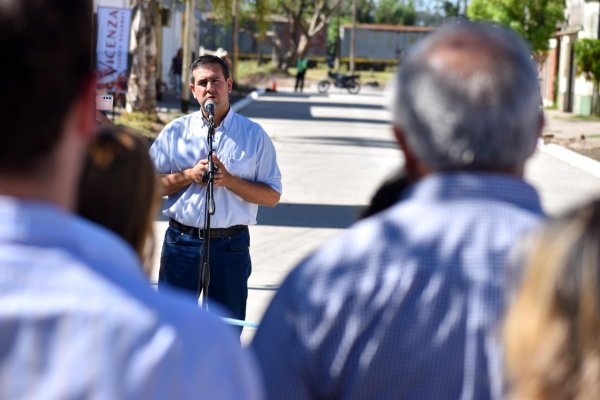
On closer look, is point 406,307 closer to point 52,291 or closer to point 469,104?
point 469,104

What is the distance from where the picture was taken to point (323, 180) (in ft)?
66.3

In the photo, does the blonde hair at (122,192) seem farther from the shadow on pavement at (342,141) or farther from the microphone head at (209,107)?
the shadow on pavement at (342,141)

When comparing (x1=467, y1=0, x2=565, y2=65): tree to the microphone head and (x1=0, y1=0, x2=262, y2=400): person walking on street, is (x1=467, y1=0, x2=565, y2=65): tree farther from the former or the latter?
(x1=0, y1=0, x2=262, y2=400): person walking on street

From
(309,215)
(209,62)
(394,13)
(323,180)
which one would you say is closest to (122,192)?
(209,62)

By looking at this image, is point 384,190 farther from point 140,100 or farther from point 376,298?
point 140,100

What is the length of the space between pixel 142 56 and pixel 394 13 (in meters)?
100

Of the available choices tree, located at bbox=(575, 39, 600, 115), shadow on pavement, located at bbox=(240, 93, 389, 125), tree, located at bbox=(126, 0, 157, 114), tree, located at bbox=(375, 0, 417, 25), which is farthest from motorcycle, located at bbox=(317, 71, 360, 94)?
tree, located at bbox=(375, 0, 417, 25)

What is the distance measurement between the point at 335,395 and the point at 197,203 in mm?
4300

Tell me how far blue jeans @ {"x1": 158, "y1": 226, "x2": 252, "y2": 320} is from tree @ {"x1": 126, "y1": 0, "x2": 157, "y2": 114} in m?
21.0

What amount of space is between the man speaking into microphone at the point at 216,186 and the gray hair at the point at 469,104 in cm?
414

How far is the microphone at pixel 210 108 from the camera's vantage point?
22.8 feet

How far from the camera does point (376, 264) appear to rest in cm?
258

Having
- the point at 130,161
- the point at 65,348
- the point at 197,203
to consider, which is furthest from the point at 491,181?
the point at 197,203

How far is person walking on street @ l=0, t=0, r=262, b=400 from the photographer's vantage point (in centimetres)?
192
